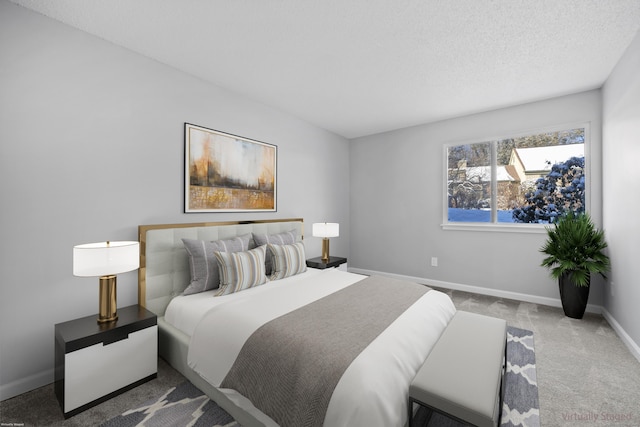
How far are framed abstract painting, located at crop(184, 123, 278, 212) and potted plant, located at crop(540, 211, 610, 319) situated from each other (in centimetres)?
344

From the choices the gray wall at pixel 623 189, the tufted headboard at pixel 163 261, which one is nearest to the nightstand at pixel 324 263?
the tufted headboard at pixel 163 261

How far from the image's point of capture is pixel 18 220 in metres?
1.89

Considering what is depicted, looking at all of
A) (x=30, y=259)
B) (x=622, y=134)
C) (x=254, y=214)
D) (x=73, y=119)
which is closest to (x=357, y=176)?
(x=254, y=214)

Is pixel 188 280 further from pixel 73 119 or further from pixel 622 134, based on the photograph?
pixel 622 134

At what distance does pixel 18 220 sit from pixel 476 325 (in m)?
3.25

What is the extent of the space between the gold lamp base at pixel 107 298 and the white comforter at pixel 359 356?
442 millimetres

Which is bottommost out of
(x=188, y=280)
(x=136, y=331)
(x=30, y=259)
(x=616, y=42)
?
(x=136, y=331)

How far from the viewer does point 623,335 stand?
2592 mm

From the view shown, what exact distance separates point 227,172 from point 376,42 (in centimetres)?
200

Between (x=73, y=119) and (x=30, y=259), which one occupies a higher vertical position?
(x=73, y=119)

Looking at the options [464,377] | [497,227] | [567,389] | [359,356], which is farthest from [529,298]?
[359,356]

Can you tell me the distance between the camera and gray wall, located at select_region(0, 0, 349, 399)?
1876 millimetres

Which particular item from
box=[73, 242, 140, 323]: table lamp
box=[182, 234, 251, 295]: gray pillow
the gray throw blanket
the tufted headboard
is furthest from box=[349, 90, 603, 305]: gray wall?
box=[73, 242, 140, 323]: table lamp

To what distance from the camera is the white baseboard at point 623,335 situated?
2328 millimetres
